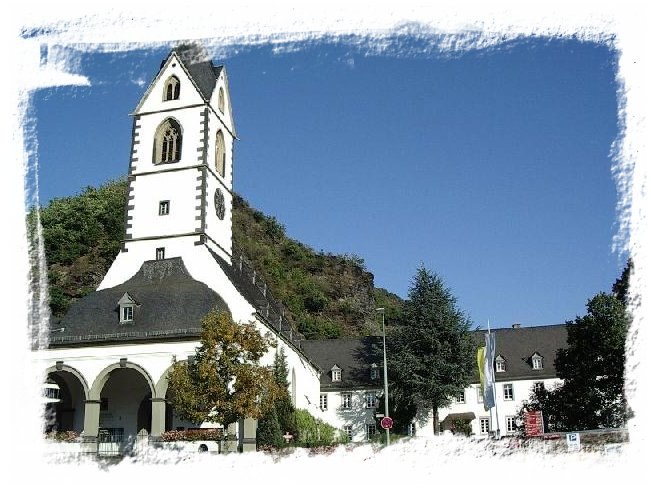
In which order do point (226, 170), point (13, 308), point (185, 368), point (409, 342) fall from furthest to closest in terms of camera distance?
point (409, 342)
point (226, 170)
point (185, 368)
point (13, 308)

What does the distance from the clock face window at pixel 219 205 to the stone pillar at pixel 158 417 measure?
13.7m

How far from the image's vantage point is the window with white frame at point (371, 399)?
186 feet

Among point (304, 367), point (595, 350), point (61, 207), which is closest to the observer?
point (595, 350)

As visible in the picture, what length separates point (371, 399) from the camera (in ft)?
187

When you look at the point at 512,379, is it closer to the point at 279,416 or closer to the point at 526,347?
the point at 526,347

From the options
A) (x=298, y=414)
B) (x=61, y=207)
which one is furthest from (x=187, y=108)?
(x=61, y=207)

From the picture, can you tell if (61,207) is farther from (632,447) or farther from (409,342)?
(632,447)

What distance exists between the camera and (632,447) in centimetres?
734

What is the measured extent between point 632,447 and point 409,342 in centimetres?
4625

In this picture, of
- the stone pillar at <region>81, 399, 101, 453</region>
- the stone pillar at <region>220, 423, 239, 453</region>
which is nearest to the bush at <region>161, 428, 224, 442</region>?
the stone pillar at <region>220, 423, 239, 453</region>

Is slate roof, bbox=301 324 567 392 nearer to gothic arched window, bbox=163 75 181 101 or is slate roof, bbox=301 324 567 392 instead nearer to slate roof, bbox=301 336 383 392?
slate roof, bbox=301 336 383 392

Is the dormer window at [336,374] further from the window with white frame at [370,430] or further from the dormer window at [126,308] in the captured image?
the dormer window at [126,308]

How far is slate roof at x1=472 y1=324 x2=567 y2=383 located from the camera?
2212 inches

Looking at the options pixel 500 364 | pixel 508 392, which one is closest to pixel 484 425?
pixel 508 392
